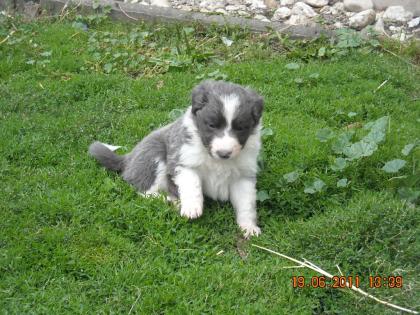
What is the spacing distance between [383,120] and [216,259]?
2394mm

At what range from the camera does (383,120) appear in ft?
19.1

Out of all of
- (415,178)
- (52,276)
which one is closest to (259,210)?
(415,178)

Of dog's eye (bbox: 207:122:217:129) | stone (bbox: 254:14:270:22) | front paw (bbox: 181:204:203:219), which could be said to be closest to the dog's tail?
front paw (bbox: 181:204:203:219)

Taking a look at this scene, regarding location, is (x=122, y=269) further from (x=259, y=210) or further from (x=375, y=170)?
(x=375, y=170)

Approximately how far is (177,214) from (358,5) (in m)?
6.38

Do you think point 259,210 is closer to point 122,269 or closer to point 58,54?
point 122,269

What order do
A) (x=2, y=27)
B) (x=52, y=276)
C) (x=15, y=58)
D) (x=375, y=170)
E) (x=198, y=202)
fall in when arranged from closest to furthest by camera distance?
(x=52, y=276), (x=198, y=202), (x=375, y=170), (x=15, y=58), (x=2, y=27)

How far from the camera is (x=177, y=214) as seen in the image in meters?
4.96

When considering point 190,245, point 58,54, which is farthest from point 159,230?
point 58,54

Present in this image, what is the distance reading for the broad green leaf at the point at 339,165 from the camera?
5379 mm

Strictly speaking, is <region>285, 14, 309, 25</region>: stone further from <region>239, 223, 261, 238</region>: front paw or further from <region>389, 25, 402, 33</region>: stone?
<region>239, 223, 261, 238</region>: front paw

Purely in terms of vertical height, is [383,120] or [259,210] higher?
[383,120]

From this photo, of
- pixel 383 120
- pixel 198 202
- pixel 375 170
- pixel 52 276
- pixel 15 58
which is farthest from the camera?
pixel 15 58

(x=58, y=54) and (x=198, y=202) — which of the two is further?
(x=58, y=54)
